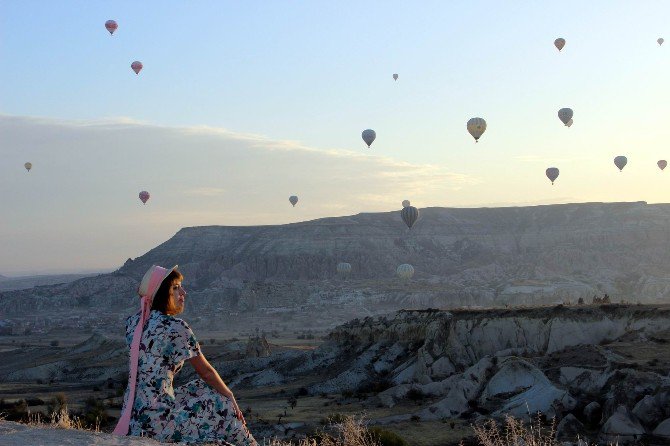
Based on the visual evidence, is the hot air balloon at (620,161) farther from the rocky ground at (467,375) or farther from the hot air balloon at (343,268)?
the hot air balloon at (343,268)

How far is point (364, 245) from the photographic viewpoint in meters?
152

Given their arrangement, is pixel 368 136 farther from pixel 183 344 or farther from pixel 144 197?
pixel 183 344

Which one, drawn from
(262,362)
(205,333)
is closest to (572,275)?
(205,333)

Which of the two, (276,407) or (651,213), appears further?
(651,213)

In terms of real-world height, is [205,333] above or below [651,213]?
below

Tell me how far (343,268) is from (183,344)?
132761 millimetres

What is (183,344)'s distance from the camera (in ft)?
26.7

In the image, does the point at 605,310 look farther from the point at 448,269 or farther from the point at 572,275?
the point at 448,269

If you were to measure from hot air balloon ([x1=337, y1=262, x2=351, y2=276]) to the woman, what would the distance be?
131965 millimetres

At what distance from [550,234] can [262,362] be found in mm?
96148

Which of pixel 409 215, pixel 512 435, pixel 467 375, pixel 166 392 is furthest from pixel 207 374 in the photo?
pixel 409 215

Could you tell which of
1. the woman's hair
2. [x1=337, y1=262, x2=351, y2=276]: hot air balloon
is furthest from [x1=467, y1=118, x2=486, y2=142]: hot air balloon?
[x1=337, y1=262, x2=351, y2=276]: hot air balloon

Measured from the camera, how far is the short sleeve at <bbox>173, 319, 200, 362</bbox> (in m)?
8.14

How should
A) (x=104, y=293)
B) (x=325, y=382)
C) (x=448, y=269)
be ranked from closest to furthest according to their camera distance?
(x=325, y=382) → (x=448, y=269) → (x=104, y=293)
